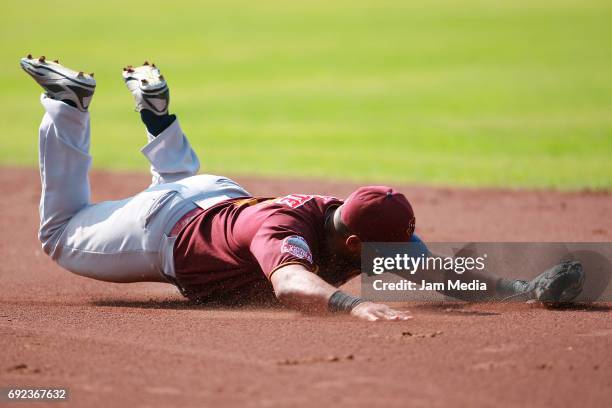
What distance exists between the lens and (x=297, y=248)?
4.23 m

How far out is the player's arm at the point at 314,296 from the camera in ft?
13.3

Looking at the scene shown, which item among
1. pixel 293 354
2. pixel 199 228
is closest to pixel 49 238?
pixel 199 228

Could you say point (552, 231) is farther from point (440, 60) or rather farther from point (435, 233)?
point (440, 60)

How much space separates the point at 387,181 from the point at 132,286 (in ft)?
16.1

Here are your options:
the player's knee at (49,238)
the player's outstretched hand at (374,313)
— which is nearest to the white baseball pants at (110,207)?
the player's knee at (49,238)

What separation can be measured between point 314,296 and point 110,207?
65.5 inches

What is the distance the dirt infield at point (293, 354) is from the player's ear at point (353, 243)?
387 mm

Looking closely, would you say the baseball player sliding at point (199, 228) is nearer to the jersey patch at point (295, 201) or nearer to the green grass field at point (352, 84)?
the jersey patch at point (295, 201)

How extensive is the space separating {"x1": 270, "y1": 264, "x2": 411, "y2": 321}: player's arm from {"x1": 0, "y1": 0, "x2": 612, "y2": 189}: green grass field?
6.38 m

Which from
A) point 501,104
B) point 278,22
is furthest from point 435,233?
point 278,22

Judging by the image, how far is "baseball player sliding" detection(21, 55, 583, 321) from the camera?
168 inches

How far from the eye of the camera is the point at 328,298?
4074 mm

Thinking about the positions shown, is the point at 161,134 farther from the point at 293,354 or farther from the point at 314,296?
the point at 293,354

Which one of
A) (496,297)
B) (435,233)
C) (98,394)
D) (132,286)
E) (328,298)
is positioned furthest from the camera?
(435,233)
